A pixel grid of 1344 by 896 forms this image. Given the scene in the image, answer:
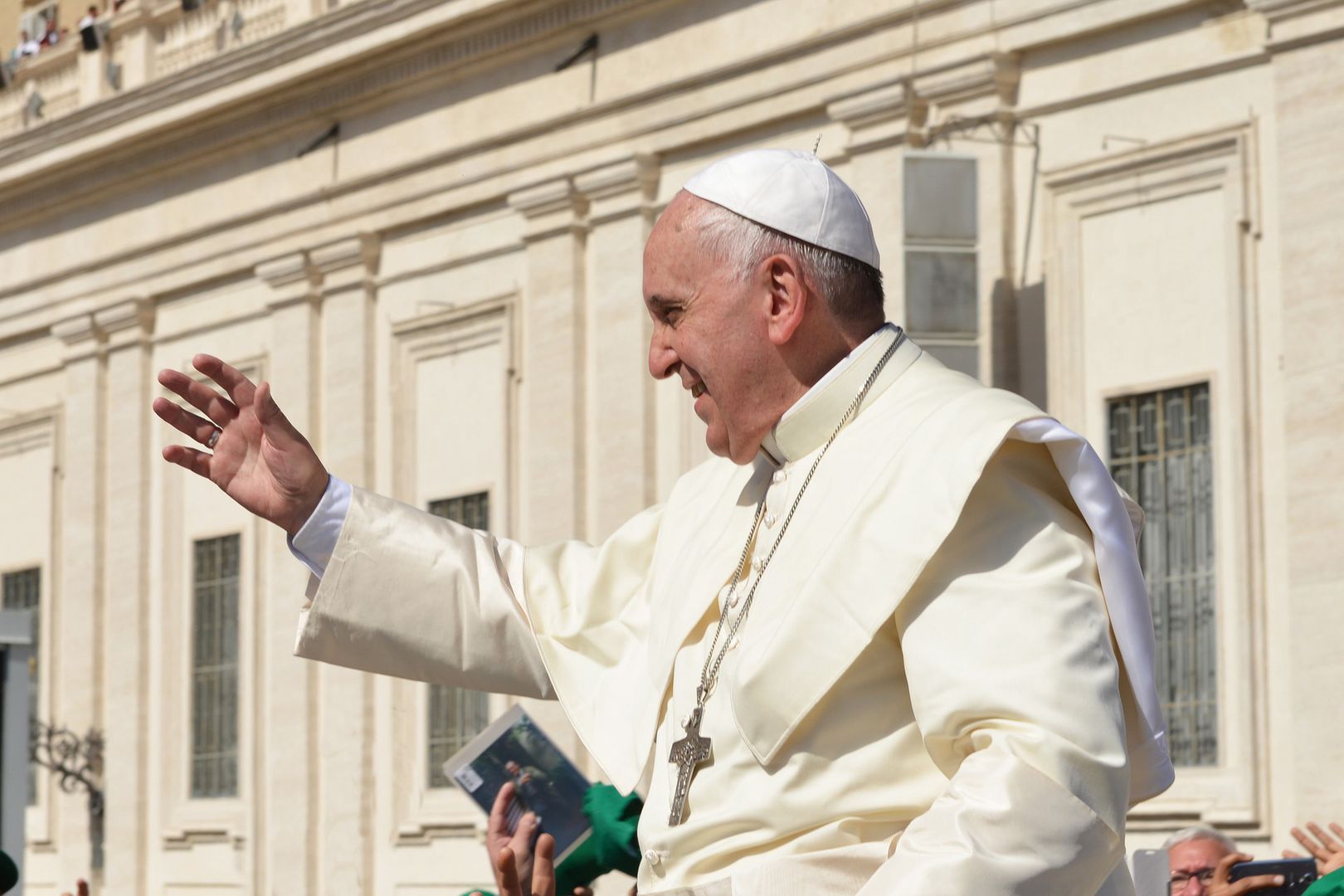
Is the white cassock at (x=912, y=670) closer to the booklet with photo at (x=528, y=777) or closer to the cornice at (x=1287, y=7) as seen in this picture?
the booklet with photo at (x=528, y=777)

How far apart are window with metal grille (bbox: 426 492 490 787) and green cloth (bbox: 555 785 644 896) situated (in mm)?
11152

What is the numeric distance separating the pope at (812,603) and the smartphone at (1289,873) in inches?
118

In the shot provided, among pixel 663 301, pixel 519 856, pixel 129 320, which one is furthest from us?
pixel 129 320

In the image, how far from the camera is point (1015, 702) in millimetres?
2416

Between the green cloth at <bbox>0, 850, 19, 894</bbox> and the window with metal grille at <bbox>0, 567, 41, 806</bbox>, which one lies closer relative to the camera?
the green cloth at <bbox>0, 850, 19, 894</bbox>

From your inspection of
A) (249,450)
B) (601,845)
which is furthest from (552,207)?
(249,450)

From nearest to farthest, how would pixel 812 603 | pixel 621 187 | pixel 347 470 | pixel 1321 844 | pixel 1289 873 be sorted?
1. pixel 812 603
2. pixel 1289 873
3. pixel 1321 844
4. pixel 621 187
5. pixel 347 470

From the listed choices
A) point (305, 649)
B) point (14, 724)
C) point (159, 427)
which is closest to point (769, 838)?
point (305, 649)

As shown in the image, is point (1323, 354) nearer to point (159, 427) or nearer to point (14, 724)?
point (14, 724)

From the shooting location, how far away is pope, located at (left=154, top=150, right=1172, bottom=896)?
7.95ft

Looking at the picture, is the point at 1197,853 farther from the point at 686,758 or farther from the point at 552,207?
the point at 552,207

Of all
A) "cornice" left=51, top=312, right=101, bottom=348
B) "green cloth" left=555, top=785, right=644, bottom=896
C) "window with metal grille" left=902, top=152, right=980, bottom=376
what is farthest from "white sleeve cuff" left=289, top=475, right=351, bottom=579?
"cornice" left=51, top=312, right=101, bottom=348

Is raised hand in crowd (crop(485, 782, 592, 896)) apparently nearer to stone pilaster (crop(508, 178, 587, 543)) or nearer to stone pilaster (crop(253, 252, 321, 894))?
stone pilaster (crop(508, 178, 587, 543))

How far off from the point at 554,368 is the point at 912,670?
1405 cm
